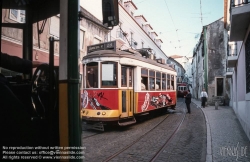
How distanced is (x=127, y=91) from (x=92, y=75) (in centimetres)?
157

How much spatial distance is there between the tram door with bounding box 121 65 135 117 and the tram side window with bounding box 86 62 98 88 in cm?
106

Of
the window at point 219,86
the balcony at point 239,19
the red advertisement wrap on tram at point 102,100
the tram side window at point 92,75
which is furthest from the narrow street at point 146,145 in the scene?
the window at point 219,86

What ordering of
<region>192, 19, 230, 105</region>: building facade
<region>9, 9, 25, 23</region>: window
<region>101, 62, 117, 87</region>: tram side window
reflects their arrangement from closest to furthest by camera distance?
<region>9, 9, 25, 23</region>: window → <region>101, 62, 117, 87</region>: tram side window → <region>192, 19, 230, 105</region>: building facade

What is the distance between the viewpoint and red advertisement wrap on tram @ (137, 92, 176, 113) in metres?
9.22

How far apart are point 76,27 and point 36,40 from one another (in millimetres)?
796

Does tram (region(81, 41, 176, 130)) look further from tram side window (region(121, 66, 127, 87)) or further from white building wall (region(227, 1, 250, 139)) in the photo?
white building wall (region(227, 1, 250, 139))

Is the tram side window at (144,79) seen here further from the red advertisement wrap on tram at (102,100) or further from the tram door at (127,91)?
the red advertisement wrap on tram at (102,100)

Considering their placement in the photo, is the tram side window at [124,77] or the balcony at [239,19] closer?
the balcony at [239,19]

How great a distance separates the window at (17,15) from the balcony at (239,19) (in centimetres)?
663

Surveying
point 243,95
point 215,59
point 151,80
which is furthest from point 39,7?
point 215,59

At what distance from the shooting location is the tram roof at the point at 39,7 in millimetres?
2104

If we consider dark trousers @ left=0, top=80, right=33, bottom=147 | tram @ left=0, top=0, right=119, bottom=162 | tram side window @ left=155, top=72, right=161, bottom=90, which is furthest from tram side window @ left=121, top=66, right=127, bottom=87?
dark trousers @ left=0, top=80, right=33, bottom=147

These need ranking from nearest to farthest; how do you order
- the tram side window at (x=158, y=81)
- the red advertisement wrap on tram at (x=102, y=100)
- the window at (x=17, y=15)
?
1. the window at (x=17, y=15)
2. the red advertisement wrap on tram at (x=102, y=100)
3. the tram side window at (x=158, y=81)

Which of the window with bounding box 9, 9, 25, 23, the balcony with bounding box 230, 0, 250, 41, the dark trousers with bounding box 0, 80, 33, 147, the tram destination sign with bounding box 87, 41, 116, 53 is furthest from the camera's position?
the tram destination sign with bounding box 87, 41, 116, 53
